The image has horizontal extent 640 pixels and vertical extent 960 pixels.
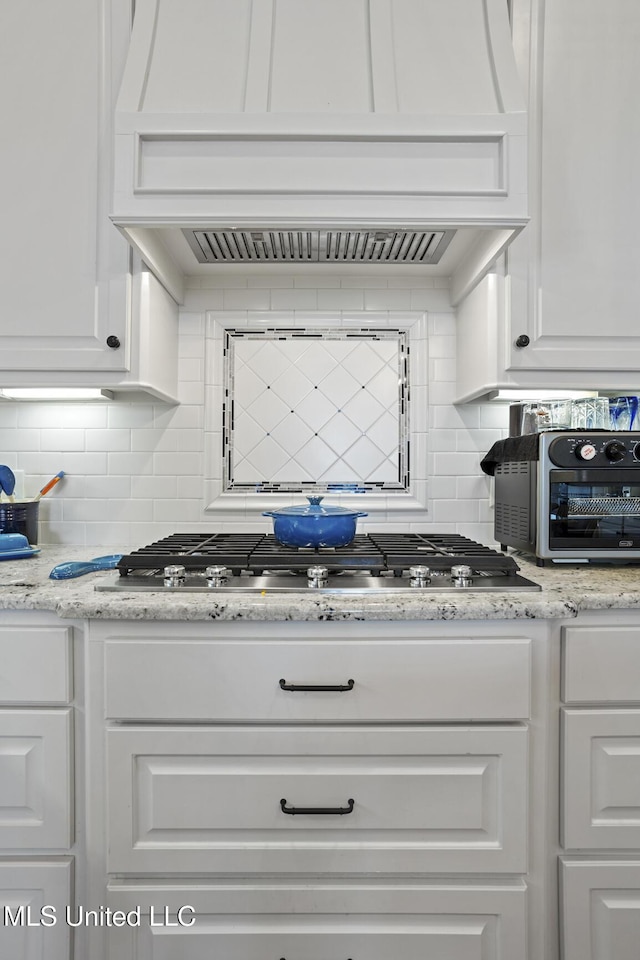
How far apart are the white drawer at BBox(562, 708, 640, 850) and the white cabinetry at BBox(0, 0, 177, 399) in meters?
1.38

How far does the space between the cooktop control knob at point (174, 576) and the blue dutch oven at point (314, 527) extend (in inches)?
11.7

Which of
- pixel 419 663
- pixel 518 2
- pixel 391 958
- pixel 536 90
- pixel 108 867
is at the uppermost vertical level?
pixel 518 2

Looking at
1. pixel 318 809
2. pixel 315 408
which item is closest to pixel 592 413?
pixel 315 408

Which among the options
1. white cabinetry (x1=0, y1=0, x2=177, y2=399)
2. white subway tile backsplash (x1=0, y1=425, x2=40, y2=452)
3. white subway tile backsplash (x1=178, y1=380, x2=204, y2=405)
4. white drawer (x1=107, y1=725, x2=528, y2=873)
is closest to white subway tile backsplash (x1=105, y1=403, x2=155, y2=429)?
white subway tile backsplash (x1=178, y1=380, x2=204, y2=405)

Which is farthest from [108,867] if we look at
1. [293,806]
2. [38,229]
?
[38,229]

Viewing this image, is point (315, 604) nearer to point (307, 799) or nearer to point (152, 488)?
point (307, 799)

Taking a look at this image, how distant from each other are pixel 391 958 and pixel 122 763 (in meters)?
0.64

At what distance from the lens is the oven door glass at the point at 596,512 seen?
142 cm

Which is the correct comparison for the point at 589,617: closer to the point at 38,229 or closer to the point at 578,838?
the point at 578,838

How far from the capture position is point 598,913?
1.15 metres

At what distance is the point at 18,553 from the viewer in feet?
5.23

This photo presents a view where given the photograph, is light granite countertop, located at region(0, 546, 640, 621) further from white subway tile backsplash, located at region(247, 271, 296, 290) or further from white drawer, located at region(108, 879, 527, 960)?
white subway tile backsplash, located at region(247, 271, 296, 290)

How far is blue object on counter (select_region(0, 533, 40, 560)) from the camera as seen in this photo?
158cm

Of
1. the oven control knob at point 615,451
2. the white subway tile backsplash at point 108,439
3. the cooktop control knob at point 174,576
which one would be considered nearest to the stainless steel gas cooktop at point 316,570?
the cooktop control knob at point 174,576
